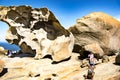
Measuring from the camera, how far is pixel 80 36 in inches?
1598

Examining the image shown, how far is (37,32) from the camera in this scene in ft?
140

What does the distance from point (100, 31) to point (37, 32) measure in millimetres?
10495

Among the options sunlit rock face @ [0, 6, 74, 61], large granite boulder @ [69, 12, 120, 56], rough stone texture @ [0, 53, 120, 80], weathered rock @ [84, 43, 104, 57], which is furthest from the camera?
sunlit rock face @ [0, 6, 74, 61]

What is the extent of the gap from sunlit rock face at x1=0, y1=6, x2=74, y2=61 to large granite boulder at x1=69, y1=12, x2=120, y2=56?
2048mm

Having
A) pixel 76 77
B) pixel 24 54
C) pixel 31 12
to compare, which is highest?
pixel 31 12

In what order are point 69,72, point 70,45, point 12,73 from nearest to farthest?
point 69,72 → point 12,73 → point 70,45

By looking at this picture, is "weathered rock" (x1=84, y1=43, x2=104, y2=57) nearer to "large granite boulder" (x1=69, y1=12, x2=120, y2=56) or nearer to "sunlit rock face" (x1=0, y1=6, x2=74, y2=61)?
"large granite boulder" (x1=69, y1=12, x2=120, y2=56)

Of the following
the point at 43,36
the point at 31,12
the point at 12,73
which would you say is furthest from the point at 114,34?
the point at 12,73

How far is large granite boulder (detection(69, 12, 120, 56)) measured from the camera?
39125mm

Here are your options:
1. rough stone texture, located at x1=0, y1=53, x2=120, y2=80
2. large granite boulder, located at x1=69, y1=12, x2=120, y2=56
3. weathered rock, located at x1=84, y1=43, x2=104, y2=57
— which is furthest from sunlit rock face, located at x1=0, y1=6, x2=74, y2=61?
weathered rock, located at x1=84, y1=43, x2=104, y2=57

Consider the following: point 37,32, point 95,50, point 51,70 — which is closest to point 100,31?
point 95,50

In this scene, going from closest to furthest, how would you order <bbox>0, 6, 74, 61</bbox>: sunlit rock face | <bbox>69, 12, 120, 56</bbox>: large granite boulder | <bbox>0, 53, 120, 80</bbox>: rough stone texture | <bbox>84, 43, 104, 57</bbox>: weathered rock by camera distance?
<bbox>0, 53, 120, 80</bbox>: rough stone texture → <bbox>84, 43, 104, 57</bbox>: weathered rock → <bbox>69, 12, 120, 56</bbox>: large granite boulder → <bbox>0, 6, 74, 61</bbox>: sunlit rock face

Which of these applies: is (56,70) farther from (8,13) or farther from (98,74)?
(8,13)

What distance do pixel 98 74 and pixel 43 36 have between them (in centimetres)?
1625
